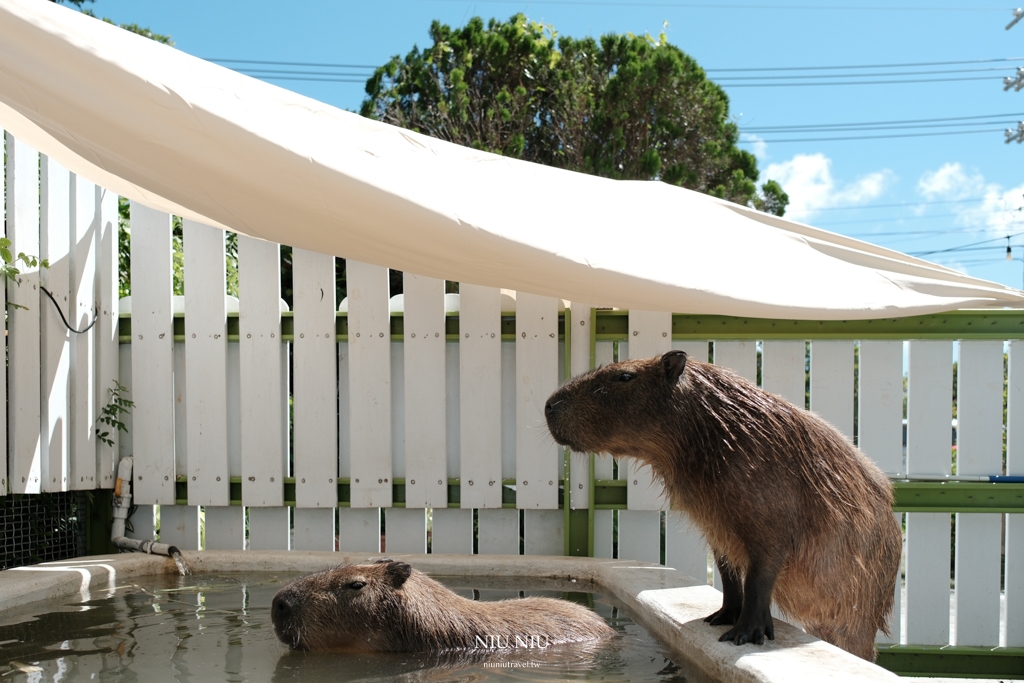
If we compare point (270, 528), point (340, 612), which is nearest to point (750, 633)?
point (340, 612)

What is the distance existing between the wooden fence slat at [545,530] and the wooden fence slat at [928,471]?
74.6 inches

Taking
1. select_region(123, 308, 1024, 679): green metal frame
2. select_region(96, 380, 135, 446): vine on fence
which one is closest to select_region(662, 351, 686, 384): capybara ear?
select_region(123, 308, 1024, 679): green metal frame

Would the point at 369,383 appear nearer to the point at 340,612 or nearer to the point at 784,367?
the point at 340,612

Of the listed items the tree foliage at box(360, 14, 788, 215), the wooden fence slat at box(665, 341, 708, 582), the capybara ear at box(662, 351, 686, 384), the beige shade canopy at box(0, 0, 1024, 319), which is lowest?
the wooden fence slat at box(665, 341, 708, 582)

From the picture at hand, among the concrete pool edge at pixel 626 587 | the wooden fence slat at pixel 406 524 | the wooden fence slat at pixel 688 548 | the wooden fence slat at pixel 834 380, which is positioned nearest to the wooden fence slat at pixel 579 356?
the wooden fence slat at pixel 688 548

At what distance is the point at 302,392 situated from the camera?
517cm

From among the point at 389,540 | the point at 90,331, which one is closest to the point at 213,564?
the point at 389,540

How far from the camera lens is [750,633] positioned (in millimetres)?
2617

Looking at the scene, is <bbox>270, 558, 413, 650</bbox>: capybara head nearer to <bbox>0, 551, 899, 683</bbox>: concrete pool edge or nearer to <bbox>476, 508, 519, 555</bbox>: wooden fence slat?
<bbox>0, 551, 899, 683</bbox>: concrete pool edge

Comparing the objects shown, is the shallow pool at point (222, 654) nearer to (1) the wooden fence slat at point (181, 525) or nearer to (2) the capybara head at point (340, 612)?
(2) the capybara head at point (340, 612)

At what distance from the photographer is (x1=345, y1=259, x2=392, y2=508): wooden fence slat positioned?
5.12 metres

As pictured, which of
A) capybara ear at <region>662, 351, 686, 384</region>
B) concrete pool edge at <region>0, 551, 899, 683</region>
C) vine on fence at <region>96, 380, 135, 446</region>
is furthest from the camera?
vine on fence at <region>96, 380, 135, 446</region>

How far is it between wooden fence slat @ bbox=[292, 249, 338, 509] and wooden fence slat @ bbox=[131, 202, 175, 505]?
2.58 ft

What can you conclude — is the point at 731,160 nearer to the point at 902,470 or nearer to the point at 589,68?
the point at 589,68
